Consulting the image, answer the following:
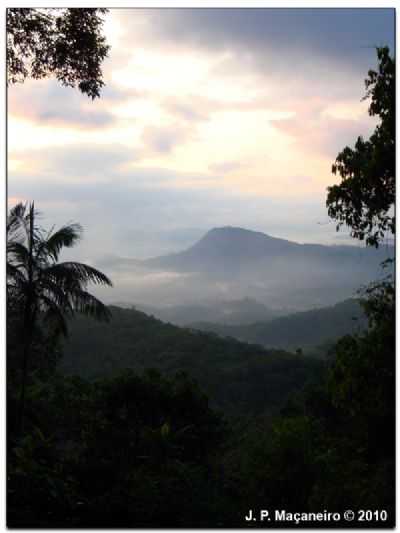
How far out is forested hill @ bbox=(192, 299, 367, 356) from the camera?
413ft

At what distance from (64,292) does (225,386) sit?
50.3 m

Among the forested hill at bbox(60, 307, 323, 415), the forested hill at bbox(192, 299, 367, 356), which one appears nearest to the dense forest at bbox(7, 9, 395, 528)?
the forested hill at bbox(60, 307, 323, 415)

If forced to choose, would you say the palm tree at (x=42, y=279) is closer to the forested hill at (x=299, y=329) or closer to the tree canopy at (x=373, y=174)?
the tree canopy at (x=373, y=174)

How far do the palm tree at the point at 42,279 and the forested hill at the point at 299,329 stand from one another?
114494mm

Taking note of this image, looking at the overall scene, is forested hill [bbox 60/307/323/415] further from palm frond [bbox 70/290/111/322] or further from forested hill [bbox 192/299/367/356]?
forested hill [bbox 192/299/367/356]

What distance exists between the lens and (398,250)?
7270mm

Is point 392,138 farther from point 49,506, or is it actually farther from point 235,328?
point 235,328

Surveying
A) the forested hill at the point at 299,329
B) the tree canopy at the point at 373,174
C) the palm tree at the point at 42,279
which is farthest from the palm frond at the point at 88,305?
the forested hill at the point at 299,329

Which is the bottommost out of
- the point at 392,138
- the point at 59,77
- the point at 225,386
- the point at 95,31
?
the point at 225,386

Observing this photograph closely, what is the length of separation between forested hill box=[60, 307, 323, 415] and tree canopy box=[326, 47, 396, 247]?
44.5 metres

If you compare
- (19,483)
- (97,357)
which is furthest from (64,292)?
(97,357)

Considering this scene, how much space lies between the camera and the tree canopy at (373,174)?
7.27 metres

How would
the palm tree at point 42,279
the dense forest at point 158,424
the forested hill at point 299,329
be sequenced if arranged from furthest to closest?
the forested hill at point 299,329 < the palm tree at point 42,279 < the dense forest at point 158,424

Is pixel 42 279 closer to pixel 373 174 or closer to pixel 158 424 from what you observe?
pixel 373 174
